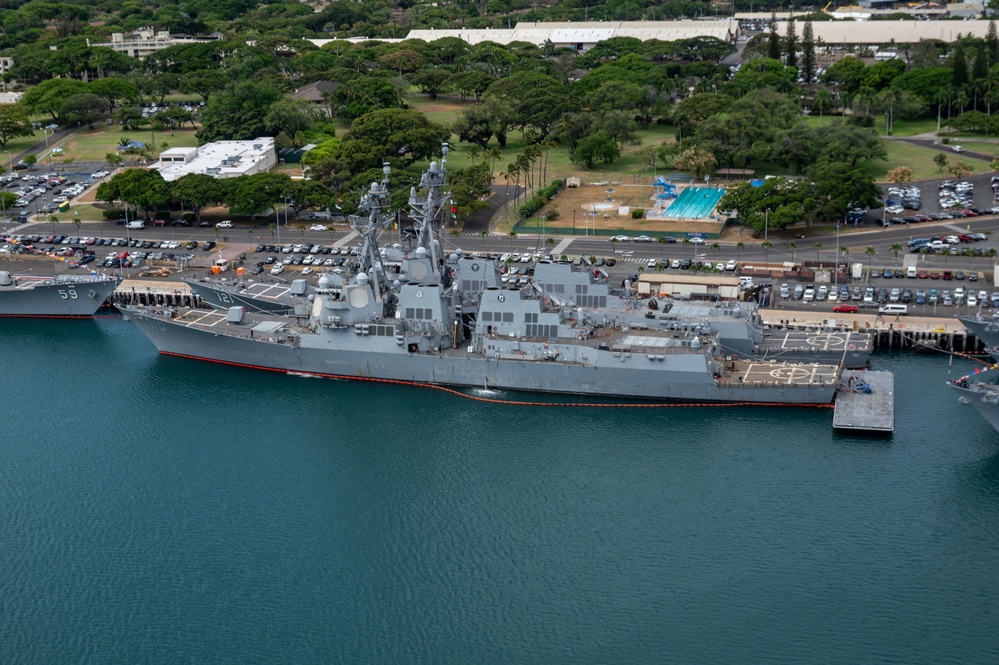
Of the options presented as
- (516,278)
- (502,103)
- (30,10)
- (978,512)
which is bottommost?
(978,512)

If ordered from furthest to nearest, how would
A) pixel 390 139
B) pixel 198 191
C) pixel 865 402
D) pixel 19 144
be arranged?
pixel 19 144, pixel 390 139, pixel 198 191, pixel 865 402

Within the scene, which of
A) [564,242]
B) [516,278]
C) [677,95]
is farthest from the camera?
[677,95]

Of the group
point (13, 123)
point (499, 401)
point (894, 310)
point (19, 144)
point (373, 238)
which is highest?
point (13, 123)

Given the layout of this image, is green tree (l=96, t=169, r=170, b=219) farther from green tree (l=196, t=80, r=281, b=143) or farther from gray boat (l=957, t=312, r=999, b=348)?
gray boat (l=957, t=312, r=999, b=348)

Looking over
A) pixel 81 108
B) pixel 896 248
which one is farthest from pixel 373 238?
pixel 81 108

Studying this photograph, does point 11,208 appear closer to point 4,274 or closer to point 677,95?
point 4,274

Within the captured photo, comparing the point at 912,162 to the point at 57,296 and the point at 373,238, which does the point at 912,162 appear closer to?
the point at 373,238

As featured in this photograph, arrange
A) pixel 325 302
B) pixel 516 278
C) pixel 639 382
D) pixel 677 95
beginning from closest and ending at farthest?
pixel 639 382 < pixel 325 302 < pixel 516 278 < pixel 677 95

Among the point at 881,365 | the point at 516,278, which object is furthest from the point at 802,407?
the point at 516,278
